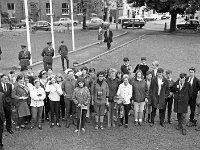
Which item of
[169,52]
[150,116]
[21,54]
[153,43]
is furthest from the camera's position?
[153,43]

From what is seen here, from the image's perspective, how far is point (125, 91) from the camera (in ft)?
26.6

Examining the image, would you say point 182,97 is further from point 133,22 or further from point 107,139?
point 133,22

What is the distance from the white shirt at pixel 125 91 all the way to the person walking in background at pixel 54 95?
1.77 m

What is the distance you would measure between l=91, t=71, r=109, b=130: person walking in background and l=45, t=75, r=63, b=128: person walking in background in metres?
1.05

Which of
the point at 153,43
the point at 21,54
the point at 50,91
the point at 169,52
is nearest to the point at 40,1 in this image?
the point at 153,43

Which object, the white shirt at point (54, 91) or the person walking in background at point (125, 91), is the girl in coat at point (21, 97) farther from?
the person walking in background at point (125, 91)

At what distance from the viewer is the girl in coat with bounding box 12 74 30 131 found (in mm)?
7855

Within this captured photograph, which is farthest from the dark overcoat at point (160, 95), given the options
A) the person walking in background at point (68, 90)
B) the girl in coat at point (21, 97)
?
the girl in coat at point (21, 97)

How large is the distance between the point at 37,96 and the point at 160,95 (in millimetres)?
3635

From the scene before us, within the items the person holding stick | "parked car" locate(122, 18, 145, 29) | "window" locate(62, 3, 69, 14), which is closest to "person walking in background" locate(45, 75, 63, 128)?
the person holding stick

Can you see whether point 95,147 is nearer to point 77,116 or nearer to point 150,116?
point 77,116

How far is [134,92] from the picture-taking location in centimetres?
827

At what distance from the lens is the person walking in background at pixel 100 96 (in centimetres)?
792

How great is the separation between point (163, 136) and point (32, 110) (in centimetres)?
387
